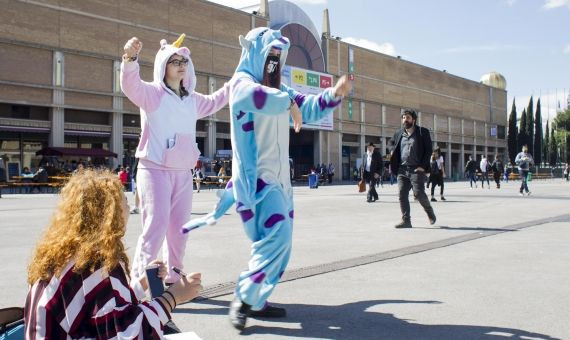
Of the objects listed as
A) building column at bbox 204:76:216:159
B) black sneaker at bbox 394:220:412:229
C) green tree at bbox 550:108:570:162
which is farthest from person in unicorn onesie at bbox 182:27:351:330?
green tree at bbox 550:108:570:162

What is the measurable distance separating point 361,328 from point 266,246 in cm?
82

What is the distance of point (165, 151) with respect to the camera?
4301 mm

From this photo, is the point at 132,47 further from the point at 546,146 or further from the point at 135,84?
the point at 546,146

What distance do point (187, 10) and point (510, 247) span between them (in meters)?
39.4

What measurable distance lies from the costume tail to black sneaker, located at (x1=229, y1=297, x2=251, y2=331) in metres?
0.55

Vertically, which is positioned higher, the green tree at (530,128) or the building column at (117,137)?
the green tree at (530,128)

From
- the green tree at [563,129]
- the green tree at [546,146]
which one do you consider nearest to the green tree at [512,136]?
the green tree at [563,129]

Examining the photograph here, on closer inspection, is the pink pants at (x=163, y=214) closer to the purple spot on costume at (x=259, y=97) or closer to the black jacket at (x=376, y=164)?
the purple spot on costume at (x=259, y=97)

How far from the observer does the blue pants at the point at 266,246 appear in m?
3.73

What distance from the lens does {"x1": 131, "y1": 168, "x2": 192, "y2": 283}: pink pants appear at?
4.21 meters

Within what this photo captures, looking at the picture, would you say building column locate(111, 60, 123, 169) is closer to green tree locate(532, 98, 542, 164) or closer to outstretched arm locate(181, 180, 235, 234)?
outstretched arm locate(181, 180, 235, 234)

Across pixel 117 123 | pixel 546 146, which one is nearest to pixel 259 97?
pixel 117 123

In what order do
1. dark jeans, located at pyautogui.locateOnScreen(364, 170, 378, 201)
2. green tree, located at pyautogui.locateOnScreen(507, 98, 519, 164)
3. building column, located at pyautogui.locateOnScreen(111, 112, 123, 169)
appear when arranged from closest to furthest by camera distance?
dark jeans, located at pyautogui.locateOnScreen(364, 170, 378, 201) → building column, located at pyautogui.locateOnScreen(111, 112, 123, 169) → green tree, located at pyautogui.locateOnScreen(507, 98, 519, 164)

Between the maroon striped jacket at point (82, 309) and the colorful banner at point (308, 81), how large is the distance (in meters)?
45.0
